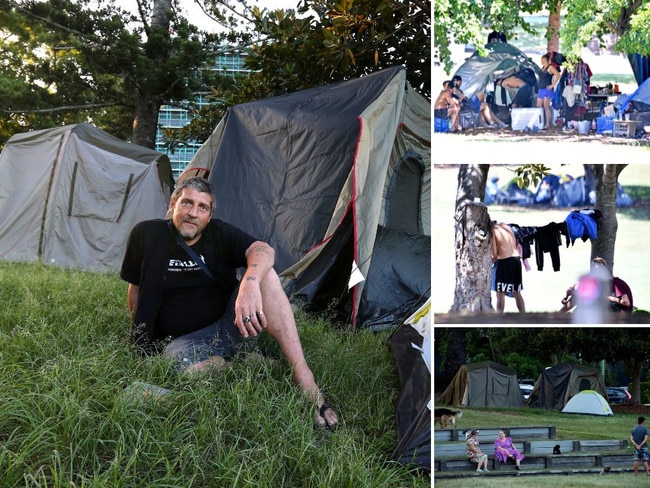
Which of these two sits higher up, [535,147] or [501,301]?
[535,147]

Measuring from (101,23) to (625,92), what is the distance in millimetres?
9608

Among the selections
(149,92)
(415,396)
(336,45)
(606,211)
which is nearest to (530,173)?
(606,211)

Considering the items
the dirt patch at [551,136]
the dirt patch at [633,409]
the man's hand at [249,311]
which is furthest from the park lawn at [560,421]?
the man's hand at [249,311]

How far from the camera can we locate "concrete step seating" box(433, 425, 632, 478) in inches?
57.1

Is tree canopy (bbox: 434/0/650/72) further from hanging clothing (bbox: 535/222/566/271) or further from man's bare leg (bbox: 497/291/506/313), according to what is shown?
man's bare leg (bbox: 497/291/506/313)

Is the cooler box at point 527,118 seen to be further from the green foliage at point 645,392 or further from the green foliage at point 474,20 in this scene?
the green foliage at point 645,392

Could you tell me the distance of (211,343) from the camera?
8.18 feet

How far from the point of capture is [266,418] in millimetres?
2020

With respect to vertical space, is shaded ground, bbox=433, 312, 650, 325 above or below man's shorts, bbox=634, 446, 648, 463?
above

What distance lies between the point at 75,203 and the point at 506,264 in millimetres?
6140

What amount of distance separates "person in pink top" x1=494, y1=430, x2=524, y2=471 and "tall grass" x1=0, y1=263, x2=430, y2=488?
1.43ft

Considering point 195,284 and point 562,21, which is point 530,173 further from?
point 195,284

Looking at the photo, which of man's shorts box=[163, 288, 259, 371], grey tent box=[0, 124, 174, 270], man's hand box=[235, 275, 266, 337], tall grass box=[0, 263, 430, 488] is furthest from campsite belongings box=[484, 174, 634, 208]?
grey tent box=[0, 124, 174, 270]

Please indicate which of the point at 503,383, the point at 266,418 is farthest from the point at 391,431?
the point at 503,383
